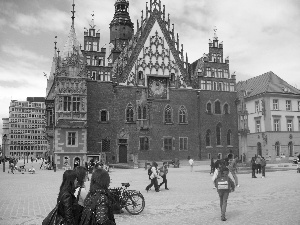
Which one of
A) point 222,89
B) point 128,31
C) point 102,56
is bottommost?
point 222,89

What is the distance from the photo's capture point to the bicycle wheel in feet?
39.5

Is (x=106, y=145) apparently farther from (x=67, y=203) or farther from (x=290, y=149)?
(x=67, y=203)

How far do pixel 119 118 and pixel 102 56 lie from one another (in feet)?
28.4

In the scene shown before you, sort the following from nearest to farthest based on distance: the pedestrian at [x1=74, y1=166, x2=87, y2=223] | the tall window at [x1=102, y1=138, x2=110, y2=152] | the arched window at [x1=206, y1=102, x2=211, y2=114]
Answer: the pedestrian at [x1=74, y1=166, x2=87, y2=223] < the tall window at [x1=102, y1=138, x2=110, y2=152] < the arched window at [x1=206, y1=102, x2=211, y2=114]

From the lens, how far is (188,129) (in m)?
50.1

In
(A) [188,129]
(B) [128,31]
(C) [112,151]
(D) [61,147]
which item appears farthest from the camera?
(B) [128,31]

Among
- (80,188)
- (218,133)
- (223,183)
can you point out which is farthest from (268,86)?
(80,188)

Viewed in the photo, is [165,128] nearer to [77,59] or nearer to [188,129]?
[188,129]

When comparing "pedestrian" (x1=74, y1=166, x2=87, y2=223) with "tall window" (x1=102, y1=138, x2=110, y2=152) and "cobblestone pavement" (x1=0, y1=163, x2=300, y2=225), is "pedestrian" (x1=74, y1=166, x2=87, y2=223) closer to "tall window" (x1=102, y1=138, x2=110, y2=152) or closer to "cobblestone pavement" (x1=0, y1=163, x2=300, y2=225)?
"cobblestone pavement" (x1=0, y1=163, x2=300, y2=225)

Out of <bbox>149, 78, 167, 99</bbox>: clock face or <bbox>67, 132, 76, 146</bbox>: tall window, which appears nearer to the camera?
<bbox>67, 132, 76, 146</bbox>: tall window

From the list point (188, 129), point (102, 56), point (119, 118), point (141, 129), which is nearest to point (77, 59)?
point (102, 56)

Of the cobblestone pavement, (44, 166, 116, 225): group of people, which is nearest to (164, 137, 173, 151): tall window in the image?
the cobblestone pavement

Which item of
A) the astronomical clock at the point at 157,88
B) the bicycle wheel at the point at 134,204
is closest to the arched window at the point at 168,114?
the astronomical clock at the point at 157,88

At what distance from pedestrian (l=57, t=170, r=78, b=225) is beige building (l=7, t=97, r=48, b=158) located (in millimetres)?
159165
